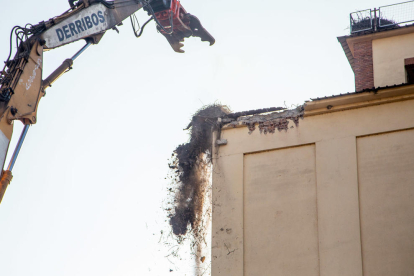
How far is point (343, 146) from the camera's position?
14047mm

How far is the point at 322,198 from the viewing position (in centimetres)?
1378

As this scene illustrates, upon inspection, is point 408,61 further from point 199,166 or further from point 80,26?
point 80,26

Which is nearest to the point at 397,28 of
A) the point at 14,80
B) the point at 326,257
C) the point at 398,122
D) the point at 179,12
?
the point at 398,122

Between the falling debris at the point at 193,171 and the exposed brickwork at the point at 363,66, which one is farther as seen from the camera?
the exposed brickwork at the point at 363,66

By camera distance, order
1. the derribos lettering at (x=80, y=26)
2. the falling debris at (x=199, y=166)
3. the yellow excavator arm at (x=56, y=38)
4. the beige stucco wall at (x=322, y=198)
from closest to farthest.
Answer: the yellow excavator arm at (x=56, y=38)
the derribos lettering at (x=80, y=26)
the beige stucco wall at (x=322, y=198)
the falling debris at (x=199, y=166)

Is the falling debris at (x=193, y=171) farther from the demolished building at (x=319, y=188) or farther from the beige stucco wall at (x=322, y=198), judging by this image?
the beige stucco wall at (x=322, y=198)

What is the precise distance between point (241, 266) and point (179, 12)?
6.01m

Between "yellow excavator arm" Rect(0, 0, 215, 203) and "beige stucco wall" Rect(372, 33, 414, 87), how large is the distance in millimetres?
4652

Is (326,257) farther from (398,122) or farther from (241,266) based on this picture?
(398,122)

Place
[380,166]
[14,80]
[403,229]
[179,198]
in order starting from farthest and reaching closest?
[179,198] → [380,166] → [403,229] → [14,80]

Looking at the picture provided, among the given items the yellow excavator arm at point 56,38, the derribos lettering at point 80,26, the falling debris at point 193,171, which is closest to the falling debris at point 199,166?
the falling debris at point 193,171

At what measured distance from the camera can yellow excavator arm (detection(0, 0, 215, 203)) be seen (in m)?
11.2

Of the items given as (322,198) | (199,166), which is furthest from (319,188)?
(199,166)

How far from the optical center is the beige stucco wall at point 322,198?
1295 centimetres
